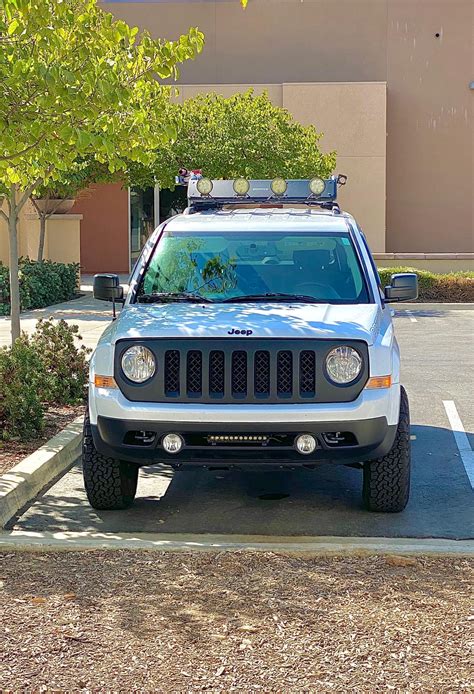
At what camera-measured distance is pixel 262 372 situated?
6.12 metres

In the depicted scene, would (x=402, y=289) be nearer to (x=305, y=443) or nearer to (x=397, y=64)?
(x=305, y=443)

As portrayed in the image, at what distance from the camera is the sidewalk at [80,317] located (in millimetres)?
16641

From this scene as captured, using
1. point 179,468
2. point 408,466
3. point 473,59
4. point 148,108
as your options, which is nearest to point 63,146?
point 148,108

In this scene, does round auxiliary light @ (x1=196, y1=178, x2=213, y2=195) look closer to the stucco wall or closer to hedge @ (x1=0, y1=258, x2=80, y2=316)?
hedge @ (x1=0, y1=258, x2=80, y2=316)

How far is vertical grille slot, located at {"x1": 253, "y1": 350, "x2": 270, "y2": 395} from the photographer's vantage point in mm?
6094

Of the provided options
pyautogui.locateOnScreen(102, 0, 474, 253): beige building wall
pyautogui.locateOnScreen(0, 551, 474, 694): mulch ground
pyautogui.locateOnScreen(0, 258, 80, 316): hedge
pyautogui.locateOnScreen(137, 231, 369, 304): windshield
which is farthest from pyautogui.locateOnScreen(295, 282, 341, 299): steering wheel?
pyautogui.locateOnScreen(102, 0, 474, 253): beige building wall

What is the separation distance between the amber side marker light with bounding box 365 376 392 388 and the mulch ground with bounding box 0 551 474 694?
1088mm

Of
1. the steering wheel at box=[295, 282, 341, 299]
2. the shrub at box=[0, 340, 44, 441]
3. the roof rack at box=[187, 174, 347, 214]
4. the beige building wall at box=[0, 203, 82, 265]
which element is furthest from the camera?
the beige building wall at box=[0, 203, 82, 265]

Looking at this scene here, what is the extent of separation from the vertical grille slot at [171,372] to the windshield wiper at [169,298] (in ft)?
2.82

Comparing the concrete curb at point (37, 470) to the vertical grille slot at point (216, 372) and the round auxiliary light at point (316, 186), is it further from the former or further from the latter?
the round auxiliary light at point (316, 186)

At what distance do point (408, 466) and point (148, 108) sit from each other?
3.75 metres

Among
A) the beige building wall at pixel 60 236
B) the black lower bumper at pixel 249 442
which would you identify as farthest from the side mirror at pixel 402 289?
the beige building wall at pixel 60 236

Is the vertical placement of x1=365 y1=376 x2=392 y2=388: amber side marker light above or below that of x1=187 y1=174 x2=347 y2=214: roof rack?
below

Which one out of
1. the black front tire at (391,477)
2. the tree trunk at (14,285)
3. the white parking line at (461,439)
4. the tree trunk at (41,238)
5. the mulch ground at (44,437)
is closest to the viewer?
the black front tire at (391,477)
